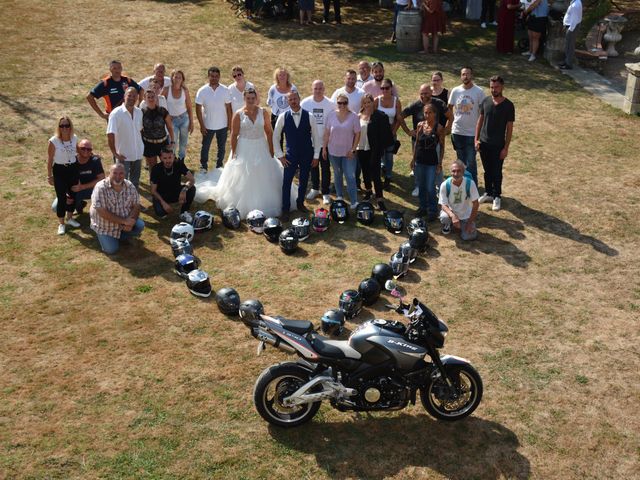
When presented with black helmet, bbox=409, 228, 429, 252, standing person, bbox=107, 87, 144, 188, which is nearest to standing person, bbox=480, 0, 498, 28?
black helmet, bbox=409, 228, 429, 252

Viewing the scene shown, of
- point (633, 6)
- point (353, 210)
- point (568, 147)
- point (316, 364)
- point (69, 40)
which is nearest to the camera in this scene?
point (316, 364)

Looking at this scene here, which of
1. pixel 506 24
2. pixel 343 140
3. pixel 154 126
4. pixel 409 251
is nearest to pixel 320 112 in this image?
pixel 343 140

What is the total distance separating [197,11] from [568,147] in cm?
1597

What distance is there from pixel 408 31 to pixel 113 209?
553 inches

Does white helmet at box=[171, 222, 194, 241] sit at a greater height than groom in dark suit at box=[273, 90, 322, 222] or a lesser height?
lesser

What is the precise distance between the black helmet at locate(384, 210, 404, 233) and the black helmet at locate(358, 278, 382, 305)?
7.53ft

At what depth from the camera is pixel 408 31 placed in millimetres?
23453

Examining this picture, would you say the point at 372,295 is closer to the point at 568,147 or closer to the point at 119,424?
the point at 119,424

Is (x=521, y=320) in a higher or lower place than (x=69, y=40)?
lower

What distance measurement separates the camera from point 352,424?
8.63m

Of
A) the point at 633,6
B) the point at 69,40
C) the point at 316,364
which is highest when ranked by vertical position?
the point at 633,6

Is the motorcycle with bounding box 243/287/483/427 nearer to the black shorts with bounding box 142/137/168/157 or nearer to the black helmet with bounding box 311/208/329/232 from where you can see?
the black helmet with bounding box 311/208/329/232

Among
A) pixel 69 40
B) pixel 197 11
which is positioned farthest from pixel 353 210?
pixel 197 11

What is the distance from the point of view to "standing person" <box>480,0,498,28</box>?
26.0 metres
